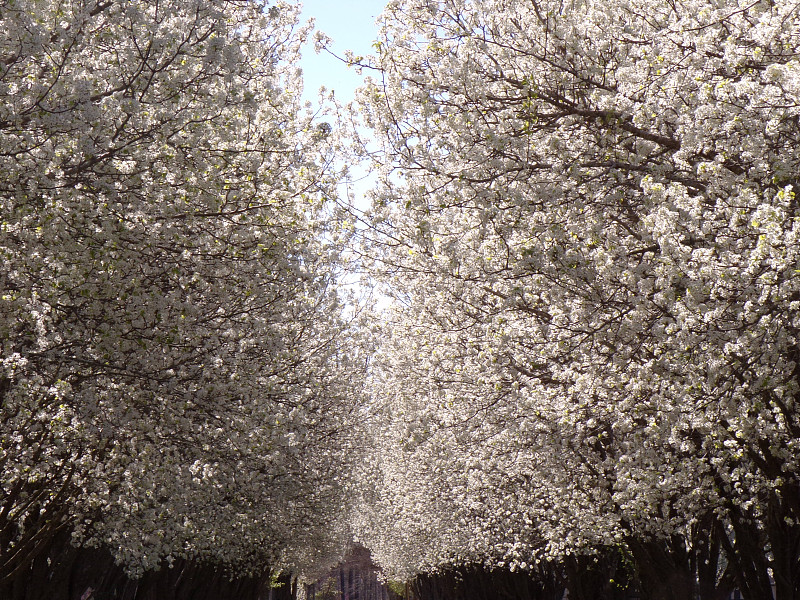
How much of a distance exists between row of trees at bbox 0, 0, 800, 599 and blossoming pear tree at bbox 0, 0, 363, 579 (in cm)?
6

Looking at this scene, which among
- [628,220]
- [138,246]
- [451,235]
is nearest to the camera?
[138,246]

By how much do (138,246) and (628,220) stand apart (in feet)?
24.4

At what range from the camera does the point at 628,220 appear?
40.3 ft

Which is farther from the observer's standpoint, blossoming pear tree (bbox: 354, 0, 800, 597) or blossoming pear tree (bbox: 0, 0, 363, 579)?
blossoming pear tree (bbox: 0, 0, 363, 579)

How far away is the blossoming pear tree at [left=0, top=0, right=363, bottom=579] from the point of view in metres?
9.24

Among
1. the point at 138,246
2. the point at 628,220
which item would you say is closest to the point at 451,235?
the point at 628,220

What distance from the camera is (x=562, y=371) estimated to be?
12523 mm

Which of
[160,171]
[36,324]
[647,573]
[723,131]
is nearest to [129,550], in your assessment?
[36,324]

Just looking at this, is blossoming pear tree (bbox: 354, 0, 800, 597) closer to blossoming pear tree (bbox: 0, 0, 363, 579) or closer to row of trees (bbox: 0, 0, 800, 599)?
row of trees (bbox: 0, 0, 800, 599)

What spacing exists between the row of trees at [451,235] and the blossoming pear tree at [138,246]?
58mm

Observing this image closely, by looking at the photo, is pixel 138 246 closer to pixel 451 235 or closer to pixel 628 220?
pixel 451 235

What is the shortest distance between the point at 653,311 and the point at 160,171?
6920 mm

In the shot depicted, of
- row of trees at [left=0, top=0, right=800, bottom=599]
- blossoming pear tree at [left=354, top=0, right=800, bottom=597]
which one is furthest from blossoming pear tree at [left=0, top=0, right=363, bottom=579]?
blossoming pear tree at [left=354, top=0, right=800, bottom=597]

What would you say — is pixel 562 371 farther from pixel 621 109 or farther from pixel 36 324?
pixel 36 324
